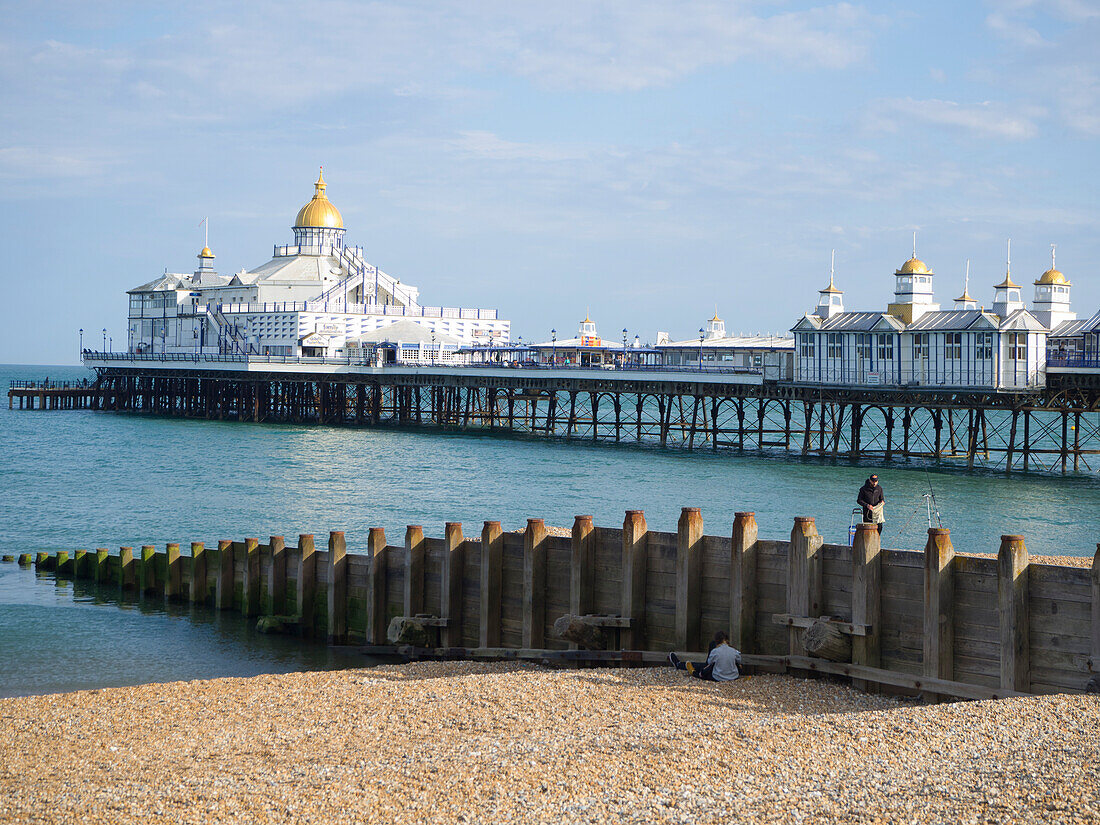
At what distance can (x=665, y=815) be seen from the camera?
373 inches

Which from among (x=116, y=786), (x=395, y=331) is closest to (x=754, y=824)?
(x=116, y=786)

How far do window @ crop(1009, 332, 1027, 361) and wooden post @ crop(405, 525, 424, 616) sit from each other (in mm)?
37849

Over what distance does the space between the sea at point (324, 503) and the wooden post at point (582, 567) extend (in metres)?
4.17

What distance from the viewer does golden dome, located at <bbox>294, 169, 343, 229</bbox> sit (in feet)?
347

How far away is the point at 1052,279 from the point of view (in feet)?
183

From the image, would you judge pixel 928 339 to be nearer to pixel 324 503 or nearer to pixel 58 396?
pixel 324 503

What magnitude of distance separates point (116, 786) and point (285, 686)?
4.35m

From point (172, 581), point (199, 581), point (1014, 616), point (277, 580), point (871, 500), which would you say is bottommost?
point (172, 581)

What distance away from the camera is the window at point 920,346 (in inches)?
2039

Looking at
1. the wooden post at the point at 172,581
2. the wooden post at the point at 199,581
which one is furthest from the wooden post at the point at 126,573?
the wooden post at the point at 199,581

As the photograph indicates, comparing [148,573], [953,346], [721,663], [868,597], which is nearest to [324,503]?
[148,573]

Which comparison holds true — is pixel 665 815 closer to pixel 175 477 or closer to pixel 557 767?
pixel 557 767

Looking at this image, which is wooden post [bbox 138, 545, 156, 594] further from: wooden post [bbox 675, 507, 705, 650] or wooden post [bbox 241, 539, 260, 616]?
wooden post [bbox 675, 507, 705, 650]

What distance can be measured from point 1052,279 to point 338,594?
46.1 metres
